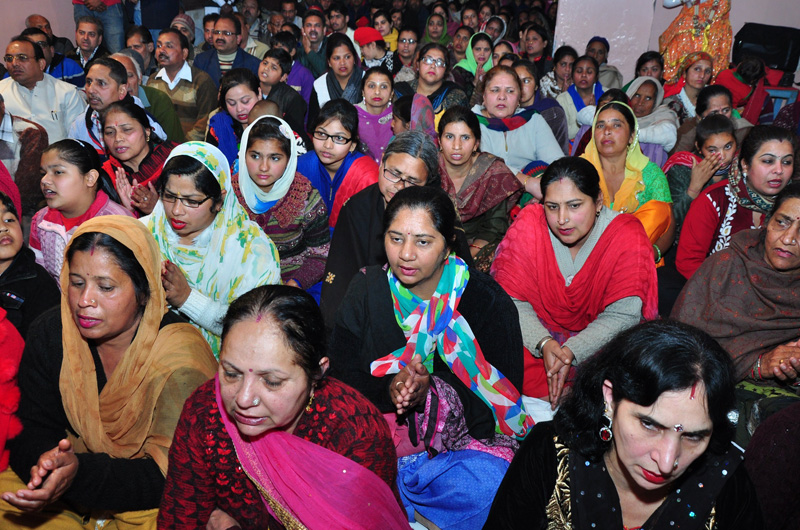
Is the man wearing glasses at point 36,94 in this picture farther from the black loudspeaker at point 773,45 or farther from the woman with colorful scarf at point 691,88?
the black loudspeaker at point 773,45

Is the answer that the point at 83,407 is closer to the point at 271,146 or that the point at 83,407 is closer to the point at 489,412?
the point at 489,412

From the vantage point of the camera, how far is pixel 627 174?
3840mm

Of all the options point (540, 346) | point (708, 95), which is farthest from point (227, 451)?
point (708, 95)

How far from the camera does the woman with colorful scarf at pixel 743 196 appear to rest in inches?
127

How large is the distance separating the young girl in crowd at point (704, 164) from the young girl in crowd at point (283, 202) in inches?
88.6

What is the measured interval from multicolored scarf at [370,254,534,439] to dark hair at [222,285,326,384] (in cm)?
71

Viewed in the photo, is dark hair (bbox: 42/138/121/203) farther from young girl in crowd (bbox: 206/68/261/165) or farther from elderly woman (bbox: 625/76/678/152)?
elderly woman (bbox: 625/76/678/152)

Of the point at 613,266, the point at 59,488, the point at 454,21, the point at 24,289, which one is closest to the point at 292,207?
the point at 24,289

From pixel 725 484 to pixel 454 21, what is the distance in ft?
31.5

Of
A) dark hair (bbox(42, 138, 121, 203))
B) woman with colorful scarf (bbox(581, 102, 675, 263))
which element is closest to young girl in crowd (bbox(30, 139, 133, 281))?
dark hair (bbox(42, 138, 121, 203))

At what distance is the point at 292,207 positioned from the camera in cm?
342

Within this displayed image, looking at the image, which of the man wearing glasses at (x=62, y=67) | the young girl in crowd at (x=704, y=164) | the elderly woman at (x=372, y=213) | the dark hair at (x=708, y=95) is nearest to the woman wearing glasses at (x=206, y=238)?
the elderly woman at (x=372, y=213)

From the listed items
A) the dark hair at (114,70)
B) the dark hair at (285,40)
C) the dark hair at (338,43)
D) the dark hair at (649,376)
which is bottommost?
the dark hair at (649,376)

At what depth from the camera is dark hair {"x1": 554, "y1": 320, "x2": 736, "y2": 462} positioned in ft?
4.73
